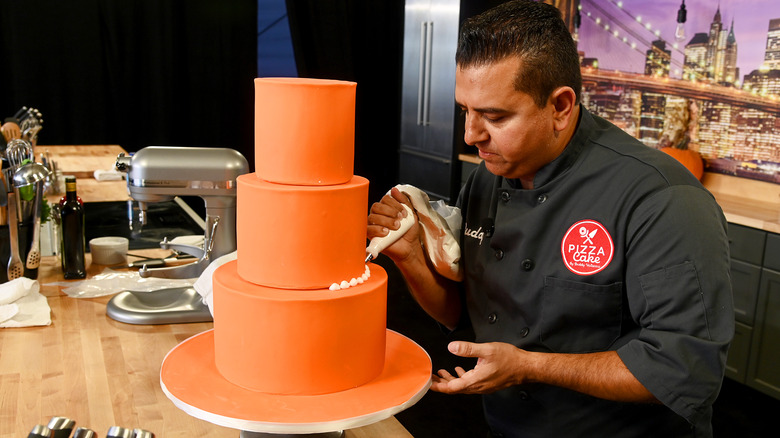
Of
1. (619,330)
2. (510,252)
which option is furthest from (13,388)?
(619,330)

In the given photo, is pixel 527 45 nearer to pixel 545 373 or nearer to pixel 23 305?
pixel 545 373

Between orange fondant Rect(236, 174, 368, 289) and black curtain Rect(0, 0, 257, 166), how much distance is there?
5.26 m

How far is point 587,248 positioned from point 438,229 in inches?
13.0

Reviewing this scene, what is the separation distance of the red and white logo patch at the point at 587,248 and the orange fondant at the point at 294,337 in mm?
437

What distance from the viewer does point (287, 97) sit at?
1.15 metres

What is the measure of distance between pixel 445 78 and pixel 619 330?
425 centimetres

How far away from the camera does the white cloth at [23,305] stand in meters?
1.71

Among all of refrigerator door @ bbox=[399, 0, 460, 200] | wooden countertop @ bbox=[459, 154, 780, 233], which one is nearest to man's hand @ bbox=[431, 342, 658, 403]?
wooden countertop @ bbox=[459, 154, 780, 233]

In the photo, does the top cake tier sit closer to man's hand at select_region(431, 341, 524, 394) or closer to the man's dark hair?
the man's dark hair

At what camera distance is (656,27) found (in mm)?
4105

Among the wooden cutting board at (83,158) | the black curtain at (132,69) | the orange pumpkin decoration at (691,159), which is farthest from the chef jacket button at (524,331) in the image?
the black curtain at (132,69)

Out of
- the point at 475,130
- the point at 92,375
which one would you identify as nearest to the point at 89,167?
the point at 92,375

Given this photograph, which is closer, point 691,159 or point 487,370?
point 487,370

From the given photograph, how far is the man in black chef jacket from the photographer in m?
1.22
